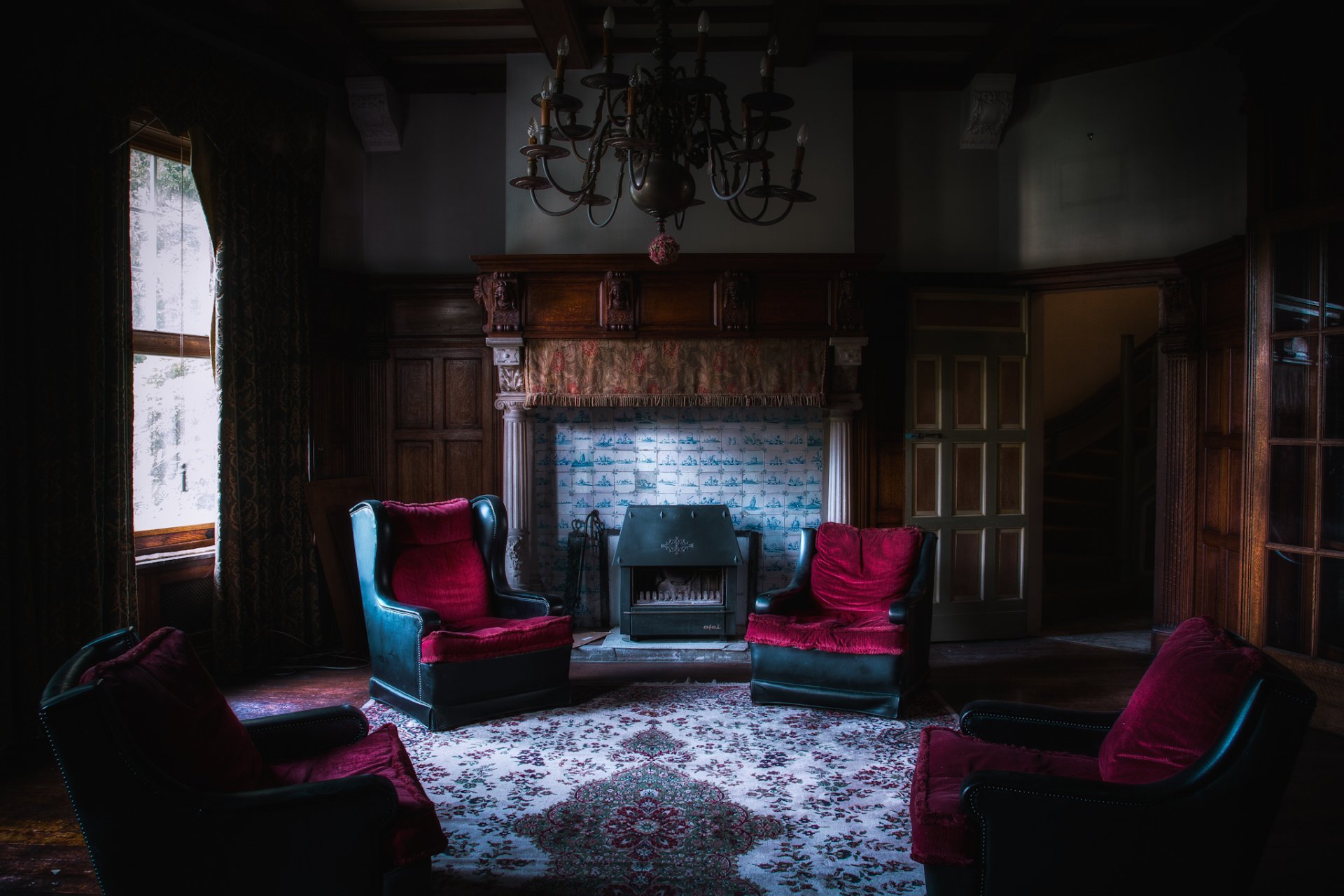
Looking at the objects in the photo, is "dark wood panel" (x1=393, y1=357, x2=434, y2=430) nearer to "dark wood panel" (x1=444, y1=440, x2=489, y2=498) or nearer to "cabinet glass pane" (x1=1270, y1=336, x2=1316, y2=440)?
"dark wood panel" (x1=444, y1=440, x2=489, y2=498)

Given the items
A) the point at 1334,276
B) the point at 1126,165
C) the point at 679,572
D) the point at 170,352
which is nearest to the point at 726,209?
the point at 679,572

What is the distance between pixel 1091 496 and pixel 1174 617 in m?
2.05

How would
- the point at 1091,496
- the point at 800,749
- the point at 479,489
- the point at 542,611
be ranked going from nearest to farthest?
the point at 800,749
the point at 542,611
the point at 479,489
the point at 1091,496

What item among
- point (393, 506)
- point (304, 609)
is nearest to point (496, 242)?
point (393, 506)

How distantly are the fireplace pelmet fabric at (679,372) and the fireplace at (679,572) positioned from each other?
29.1 inches

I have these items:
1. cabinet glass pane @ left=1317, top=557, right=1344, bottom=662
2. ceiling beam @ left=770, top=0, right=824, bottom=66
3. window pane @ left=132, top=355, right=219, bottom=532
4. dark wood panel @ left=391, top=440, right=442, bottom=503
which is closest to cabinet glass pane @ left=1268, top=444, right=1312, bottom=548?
cabinet glass pane @ left=1317, top=557, right=1344, bottom=662

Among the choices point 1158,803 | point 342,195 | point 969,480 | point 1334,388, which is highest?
point 342,195

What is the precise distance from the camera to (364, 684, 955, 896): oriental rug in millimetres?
→ 2424

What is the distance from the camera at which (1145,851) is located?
185cm

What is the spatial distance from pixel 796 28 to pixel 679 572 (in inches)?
129

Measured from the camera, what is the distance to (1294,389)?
12.7 ft

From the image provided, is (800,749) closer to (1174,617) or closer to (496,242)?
(1174,617)

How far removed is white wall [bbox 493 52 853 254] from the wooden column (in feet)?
6.46

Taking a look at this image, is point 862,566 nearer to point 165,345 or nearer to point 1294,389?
point 1294,389
